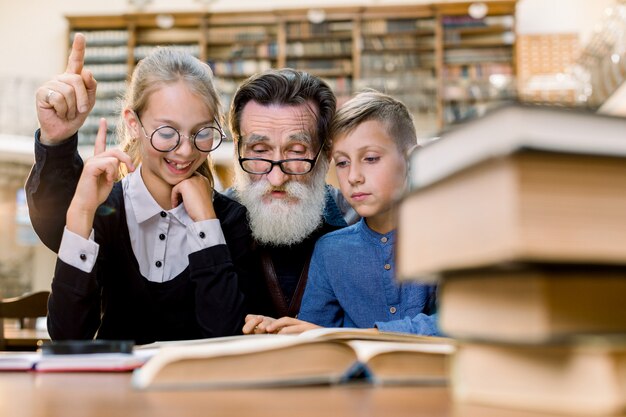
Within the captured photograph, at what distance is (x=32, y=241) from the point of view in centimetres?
921

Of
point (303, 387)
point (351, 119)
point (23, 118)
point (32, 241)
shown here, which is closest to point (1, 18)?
point (23, 118)

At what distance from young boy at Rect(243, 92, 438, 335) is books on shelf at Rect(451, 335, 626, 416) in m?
1.28

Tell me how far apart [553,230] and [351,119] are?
1561mm

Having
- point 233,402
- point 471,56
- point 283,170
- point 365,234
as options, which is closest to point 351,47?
point 471,56

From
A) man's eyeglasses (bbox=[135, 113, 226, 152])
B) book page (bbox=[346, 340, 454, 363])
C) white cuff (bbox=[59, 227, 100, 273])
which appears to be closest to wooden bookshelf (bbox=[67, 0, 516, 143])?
man's eyeglasses (bbox=[135, 113, 226, 152])

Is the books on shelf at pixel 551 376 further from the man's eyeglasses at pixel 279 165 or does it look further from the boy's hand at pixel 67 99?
the man's eyeglasses at pixel 279 165

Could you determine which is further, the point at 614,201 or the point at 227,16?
the point at 227,16

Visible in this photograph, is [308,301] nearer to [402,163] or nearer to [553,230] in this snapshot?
[402,163]

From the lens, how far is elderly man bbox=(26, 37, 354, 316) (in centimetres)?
193

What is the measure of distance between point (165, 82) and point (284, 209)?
52 cm

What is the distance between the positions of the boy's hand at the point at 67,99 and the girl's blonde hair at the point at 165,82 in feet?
0.82

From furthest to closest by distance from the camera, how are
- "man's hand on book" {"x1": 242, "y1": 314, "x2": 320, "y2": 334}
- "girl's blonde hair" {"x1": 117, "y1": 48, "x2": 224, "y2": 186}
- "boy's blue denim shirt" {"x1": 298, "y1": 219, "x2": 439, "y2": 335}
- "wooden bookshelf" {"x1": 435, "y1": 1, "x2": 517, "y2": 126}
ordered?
"wooden bookshelf" {"x1": 435, "y1": 1, "x2": 517, "y2": 126}
"girl's blonde hair" {"x1": 117, "y1": 48, "x2": 224, "y2": 186}
"boy's blue denim shirt" {"x1": 298, "y1": 219, "x2": 439, "y2": 335}
"man's hand on book" {"x1": 242, "y1": 314, "x2": 320, "y2": 334}

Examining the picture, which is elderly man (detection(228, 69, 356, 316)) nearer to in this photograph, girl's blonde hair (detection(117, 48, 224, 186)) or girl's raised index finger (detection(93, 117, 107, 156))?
girl's blonde hair (detection(117, 48, 224, 186))

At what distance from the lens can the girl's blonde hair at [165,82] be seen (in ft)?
6.68
